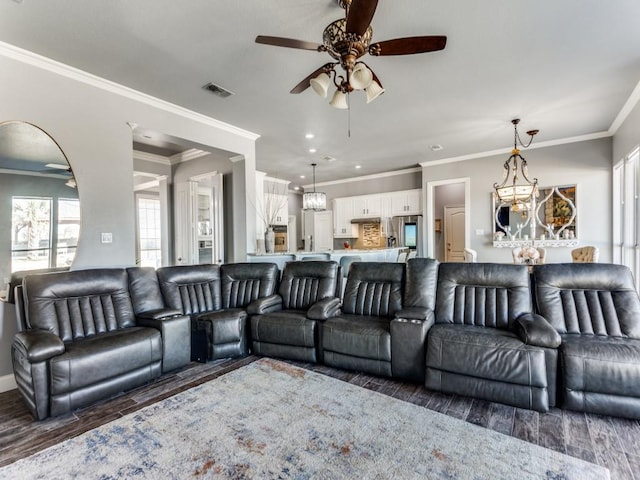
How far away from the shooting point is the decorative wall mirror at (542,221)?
19.0ft

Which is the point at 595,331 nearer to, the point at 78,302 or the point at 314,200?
the point at 78,302

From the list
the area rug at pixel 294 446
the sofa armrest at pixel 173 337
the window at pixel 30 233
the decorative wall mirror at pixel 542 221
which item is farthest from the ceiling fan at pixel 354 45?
the decorative wall mirror at pixel 542 221

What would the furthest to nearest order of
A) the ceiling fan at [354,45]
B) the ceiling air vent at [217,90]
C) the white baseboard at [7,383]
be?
1. the ceiling air vent at [217,90]
2. the white baseboard at [7,383]
3. the ceiling fan at [354,45]

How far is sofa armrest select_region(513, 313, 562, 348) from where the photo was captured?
2.24 m

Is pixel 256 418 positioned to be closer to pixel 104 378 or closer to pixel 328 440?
pixel 328 440

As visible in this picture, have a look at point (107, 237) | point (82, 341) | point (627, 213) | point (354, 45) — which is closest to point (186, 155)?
point (107, 237)

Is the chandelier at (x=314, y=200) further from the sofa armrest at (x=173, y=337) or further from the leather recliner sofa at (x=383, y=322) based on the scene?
the sofa armrest at (x=173, y=337)

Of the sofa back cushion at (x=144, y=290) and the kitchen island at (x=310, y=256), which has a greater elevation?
the kitchen island at (x=310, y=256)

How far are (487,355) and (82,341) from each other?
125 inches

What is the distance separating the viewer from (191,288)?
374 cm

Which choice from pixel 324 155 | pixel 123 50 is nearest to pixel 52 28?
pixel 123 50

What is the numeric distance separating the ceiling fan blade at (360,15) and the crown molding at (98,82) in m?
2.86

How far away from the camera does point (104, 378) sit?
8.01 feet

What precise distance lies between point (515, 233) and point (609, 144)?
204 centimetres
